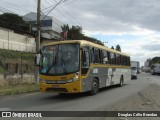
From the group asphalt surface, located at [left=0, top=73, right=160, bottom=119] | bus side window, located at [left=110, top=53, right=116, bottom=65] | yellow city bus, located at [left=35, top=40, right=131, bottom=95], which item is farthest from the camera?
bus side window, located at [left=110, top=53, right=116, bottom=65]

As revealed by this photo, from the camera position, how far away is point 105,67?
1953cm

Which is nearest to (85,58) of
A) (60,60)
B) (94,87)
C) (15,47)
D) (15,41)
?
(60,60)

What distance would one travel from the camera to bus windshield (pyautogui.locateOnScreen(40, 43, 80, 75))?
1499 centimetres

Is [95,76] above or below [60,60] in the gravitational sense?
below

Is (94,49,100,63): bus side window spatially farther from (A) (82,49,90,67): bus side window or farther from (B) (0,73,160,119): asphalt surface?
(B) (0,73,160,119): asphalt surface

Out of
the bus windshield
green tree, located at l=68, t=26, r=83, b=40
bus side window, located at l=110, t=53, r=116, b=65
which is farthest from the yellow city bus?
green tree, located at l=68, t=26, r=83, b=40

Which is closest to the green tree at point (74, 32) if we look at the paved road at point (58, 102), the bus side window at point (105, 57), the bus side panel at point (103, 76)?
the bus side panel at point (103, 76)

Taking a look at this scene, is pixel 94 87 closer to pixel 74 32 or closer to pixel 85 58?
pixel 85 58

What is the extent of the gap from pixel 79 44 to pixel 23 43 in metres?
52.1

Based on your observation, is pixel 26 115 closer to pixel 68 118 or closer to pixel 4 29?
pixel 68 118

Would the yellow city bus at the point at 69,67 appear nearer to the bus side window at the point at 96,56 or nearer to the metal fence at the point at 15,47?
the bus side window at the point at 96,56

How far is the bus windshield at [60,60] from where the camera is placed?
1499 centimetres

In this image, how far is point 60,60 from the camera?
15.2m

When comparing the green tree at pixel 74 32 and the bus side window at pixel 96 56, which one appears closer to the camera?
the bus side window at pixel 96 56
